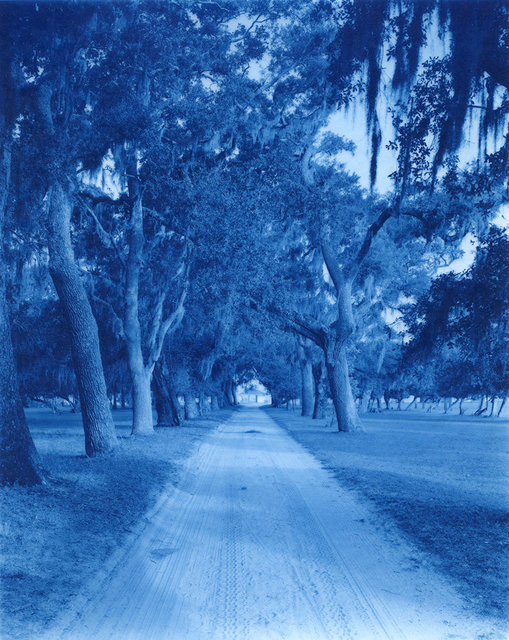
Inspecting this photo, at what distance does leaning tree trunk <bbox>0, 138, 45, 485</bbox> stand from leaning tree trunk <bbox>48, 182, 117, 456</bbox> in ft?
13.5

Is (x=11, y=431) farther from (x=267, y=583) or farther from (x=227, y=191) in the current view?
(x=227, y=191)

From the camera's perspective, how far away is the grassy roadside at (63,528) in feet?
15.5

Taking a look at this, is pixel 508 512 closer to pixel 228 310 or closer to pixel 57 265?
pixel 57 265

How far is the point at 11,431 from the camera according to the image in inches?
359

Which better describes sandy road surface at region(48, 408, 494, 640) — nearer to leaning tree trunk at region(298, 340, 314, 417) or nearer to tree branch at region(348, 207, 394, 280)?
tree branch at region(348, 207, 394, 280)

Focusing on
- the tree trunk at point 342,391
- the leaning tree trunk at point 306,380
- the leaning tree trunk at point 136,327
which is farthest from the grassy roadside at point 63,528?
the leaning tree trunk at point 306,380

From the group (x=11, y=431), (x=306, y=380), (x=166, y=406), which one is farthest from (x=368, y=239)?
(x=306, y=380)

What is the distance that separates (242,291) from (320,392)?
22732 millimetres

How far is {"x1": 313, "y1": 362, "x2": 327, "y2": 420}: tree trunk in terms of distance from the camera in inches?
1553

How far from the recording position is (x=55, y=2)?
9688 millimetres

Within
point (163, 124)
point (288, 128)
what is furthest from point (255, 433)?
point (163, 124)

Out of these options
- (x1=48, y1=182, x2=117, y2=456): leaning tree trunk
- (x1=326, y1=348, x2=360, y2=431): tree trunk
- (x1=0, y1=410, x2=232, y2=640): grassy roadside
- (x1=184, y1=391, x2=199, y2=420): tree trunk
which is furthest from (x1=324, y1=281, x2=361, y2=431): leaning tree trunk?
(x1=184, y1=391, x2=199, y2=420): tree trunk

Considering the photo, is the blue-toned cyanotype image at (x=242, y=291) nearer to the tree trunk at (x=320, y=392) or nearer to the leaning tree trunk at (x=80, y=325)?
the leaning tree trunk at (x=80, y=325)

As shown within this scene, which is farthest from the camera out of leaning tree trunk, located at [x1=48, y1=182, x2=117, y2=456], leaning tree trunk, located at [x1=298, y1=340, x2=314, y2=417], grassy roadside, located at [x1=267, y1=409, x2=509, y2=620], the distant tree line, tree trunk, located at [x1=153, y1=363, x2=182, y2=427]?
leaning tree trunk, located at [x1=298, y1=340, x2=314, y2=417]
